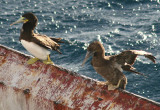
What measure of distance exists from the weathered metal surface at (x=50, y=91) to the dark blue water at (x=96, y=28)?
841 centimetres

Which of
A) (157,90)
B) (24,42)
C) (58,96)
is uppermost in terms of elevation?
(24,42)

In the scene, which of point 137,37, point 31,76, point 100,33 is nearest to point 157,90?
point 137,37

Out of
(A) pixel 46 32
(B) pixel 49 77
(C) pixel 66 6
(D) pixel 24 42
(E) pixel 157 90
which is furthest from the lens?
(C) pixel 66 6

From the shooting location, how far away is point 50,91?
851 centimetres

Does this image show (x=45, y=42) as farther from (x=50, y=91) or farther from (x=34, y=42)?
(x=50, y=91)

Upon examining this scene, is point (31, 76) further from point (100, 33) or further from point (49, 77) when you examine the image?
point (100, 33)

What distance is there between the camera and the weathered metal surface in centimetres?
780

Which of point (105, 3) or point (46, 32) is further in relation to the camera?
point (105, 3)

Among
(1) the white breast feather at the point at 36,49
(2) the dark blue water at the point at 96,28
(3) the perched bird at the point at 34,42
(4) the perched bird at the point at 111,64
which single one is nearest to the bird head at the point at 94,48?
(4) the perched bird at the point at 111,64

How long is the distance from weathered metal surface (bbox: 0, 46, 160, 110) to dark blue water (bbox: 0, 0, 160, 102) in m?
8.41

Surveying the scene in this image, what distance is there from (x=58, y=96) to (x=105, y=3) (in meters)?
21.0

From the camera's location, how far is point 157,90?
1666 centimetres

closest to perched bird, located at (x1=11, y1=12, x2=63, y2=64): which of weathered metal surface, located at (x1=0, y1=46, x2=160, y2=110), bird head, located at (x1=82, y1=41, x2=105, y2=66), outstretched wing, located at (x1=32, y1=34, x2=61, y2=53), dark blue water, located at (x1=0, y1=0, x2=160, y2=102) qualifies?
outstretched wing, located at (x1=32, y1=34, x2=61, y2=53)

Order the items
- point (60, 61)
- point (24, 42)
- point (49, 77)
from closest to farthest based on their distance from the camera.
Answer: point (49, 77), point (24, 42), point (60, 61)
